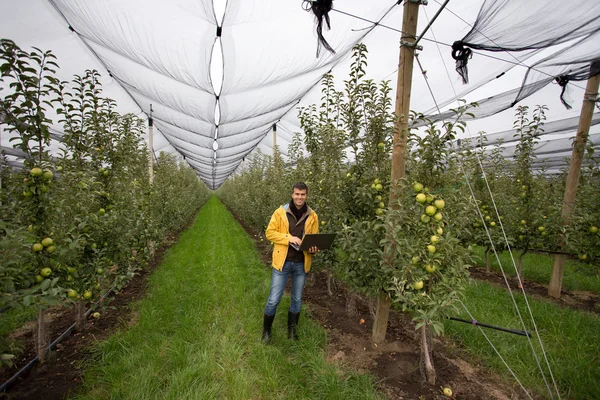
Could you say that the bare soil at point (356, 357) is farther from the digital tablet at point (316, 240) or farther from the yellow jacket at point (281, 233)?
the digital tablet at point (316, 240)

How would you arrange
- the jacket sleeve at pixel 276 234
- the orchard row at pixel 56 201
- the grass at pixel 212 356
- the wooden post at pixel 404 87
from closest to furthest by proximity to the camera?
the orchard row at pixel 56 201 → the grass at pixel 212 356 → the wooden post at pixel 404 87 → the jacket sleeve at pixel 276 234

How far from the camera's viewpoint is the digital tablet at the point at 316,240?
2711mm

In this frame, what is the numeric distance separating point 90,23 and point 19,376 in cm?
418

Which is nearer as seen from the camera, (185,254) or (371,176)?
(371,176)

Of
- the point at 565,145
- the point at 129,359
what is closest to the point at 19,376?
the point at 129,359

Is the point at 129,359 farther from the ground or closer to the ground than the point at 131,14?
closer to the ground

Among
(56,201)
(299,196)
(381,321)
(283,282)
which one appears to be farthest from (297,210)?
(56,201)

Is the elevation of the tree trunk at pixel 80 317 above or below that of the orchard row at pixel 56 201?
below

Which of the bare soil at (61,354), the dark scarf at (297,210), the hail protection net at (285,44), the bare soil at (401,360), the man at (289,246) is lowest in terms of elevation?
the bare soil at (61,354)

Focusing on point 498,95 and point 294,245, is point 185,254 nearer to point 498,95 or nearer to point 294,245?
point 294,245

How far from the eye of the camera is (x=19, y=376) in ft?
8.66

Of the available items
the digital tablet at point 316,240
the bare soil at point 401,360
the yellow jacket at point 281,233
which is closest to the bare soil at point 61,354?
the yellow jacket at point 281,233

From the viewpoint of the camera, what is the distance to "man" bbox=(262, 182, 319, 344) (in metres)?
3.04

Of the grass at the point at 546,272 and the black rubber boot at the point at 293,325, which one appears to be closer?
the black rubber boot at the point at 293,325
